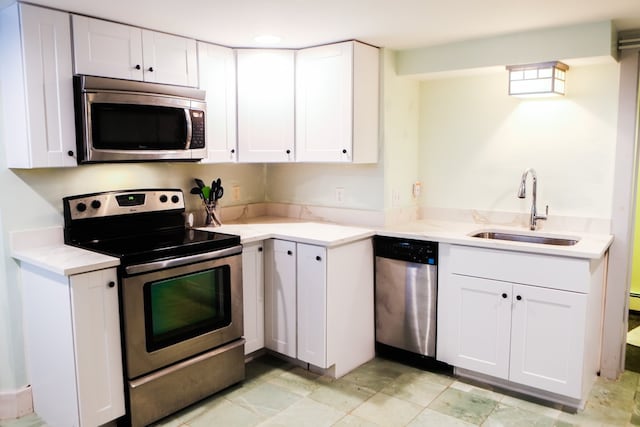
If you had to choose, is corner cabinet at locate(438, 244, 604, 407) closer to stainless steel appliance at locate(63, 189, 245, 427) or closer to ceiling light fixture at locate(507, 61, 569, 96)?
ceiling light fixture at locate(507, 61, 569, 96)

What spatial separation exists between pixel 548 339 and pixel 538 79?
151 cm

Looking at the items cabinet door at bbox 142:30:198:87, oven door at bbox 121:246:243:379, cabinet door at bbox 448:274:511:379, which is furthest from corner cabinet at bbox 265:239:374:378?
cabinet door at bbox 142:30:198:87

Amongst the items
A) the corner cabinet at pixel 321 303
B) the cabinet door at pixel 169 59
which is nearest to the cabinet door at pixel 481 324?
the corner cabinet at pixel 321 303

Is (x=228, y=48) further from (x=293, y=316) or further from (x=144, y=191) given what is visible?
(x=293, y=316)

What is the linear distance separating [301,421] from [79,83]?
6.80 ft

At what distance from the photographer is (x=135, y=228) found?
10.0ft

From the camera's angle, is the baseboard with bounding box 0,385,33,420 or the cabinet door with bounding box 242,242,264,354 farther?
the cabinet door with bounding box 242,242,264,354

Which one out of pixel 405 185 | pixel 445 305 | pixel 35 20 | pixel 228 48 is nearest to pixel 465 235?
pixel 445 305

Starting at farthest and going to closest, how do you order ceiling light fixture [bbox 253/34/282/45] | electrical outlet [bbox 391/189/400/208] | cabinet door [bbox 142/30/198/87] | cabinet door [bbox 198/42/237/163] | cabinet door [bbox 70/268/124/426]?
1. electrical outlet [bbox 391/189/400/208]
2. cabinet door [bbox 198/42/237/163]
3. ceiling light fixture [bbox 253/34/282/45]
4. cabinet door [bbox 142/30/198/87]
5. cabinet door [bbox 70/268/124/426]

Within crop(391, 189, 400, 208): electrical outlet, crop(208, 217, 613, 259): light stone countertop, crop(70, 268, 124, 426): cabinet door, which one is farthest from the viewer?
crop(391, 189, 400, 208): electrical outlet

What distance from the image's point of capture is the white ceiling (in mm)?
2434

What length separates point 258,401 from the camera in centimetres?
286

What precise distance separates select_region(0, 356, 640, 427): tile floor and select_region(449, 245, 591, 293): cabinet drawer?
684 millimetres

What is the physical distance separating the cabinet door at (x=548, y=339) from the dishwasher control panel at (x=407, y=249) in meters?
0.53
